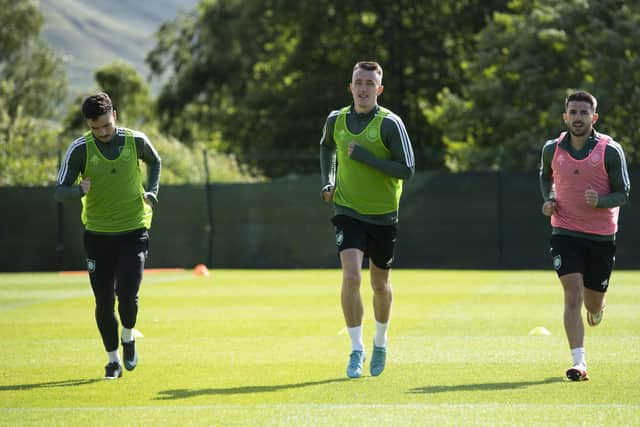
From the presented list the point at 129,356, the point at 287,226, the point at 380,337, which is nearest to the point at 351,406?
the point at 380,337

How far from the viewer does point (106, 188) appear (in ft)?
29.1

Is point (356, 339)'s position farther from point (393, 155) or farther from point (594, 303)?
point (594, 303)

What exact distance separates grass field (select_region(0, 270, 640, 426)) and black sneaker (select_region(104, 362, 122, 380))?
0.38 ft

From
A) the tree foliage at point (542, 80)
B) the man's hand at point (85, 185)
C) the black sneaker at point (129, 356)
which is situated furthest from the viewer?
the tree foliage at point (542, 80)

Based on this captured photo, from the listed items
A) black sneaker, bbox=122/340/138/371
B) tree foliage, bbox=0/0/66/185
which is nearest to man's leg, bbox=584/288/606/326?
black sneaker, bbox=122/340/138/371

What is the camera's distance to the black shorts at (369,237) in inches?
344

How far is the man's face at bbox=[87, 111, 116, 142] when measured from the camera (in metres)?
8.62

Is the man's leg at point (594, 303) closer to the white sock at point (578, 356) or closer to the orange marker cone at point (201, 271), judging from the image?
the white sock at point (578, 356)

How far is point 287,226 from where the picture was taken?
2500 centimetres

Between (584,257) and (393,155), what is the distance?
4.94 feet

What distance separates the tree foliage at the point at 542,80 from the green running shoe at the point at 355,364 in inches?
758

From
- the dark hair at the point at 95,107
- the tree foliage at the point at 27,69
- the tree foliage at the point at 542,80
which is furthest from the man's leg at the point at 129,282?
the tree foliage at the point at 27,69

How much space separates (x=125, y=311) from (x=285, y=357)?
156 cm

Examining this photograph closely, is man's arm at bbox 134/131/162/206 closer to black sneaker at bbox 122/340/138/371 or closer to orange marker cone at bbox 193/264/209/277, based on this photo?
black sneaker at bbox 122/340/138/371
